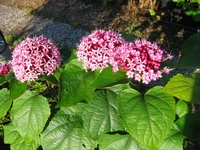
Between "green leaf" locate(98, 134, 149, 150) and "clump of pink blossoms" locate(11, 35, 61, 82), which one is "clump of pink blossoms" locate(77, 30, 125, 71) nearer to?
"clump of pink blossoms" locate(11, 35, 61, 82)

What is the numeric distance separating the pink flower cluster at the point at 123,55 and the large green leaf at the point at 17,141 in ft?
1.85

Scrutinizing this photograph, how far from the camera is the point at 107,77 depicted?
127cm

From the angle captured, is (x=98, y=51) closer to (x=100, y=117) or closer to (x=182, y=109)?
(x=100, y=117)

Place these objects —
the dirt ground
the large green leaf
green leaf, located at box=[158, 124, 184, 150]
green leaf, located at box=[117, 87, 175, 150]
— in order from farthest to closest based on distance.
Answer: the dirt ground < the large green leaf < green leaf, located at box=[158, 124, 184, 150] < green leaf, located at box=[117, 87, 175, 150]

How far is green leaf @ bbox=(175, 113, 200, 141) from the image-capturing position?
1.29m

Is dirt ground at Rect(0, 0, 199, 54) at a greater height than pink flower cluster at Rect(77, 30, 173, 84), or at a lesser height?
lesser

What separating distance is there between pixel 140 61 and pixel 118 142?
401 millimetres

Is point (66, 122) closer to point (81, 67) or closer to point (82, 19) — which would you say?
point (81, 67)

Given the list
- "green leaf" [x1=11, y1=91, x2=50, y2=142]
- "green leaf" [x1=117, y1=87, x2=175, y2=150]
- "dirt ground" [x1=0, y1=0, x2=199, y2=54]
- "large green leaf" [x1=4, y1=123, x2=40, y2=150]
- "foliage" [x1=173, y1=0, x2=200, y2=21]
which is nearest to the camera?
"green leaf" [x1=117, y1=87, x2=175, y2=150]

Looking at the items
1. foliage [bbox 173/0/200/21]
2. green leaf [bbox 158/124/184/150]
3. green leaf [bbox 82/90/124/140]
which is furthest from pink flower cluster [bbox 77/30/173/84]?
foliage [bbox 173/0/200/21]

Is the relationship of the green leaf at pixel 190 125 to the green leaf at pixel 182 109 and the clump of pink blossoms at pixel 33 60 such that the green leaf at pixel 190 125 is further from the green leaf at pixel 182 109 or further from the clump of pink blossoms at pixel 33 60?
the clump of pink blossoms at pixel 33 60

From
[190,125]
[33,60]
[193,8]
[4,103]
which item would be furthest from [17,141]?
[193,8]

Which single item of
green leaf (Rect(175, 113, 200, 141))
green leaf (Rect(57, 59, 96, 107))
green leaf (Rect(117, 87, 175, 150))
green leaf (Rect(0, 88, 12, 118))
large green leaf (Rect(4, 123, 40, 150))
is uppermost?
green leaf (Rect(57, 59, 96, 107))

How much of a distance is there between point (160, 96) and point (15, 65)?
2.33 ft
